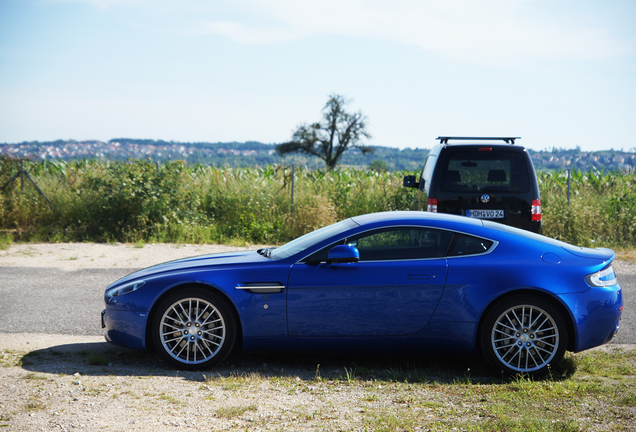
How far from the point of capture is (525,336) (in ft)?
14.7

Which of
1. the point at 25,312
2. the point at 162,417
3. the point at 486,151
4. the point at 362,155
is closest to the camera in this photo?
the point at 162,417

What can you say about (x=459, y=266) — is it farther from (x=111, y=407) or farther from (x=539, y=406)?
(x=111, y=407)

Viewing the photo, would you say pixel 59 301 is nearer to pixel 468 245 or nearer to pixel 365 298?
pixel 365 298

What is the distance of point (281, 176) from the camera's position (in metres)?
14.6

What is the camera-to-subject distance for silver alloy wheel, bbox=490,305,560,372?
4473mm

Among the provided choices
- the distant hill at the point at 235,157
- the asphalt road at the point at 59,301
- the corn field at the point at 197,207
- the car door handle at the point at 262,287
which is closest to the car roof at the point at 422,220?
the car door handle at the point at 262,287

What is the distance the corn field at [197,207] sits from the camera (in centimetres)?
1257

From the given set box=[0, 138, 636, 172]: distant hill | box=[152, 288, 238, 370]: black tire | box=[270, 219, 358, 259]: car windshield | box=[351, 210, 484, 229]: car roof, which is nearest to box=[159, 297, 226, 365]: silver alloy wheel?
box=[152, 288, 238, 370]: black tire

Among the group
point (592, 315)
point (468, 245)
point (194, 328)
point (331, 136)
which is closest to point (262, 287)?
point (194, 328)

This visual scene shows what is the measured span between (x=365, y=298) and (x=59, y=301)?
4.69 m

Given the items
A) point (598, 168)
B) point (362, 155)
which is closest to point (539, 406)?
point (598, 168)

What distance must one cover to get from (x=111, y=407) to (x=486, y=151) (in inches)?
234

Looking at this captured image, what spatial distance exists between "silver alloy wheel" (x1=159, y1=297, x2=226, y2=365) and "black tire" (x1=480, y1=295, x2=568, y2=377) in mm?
2276

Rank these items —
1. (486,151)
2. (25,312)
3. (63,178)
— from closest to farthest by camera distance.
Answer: (25,312), (486,151), (63,178)
